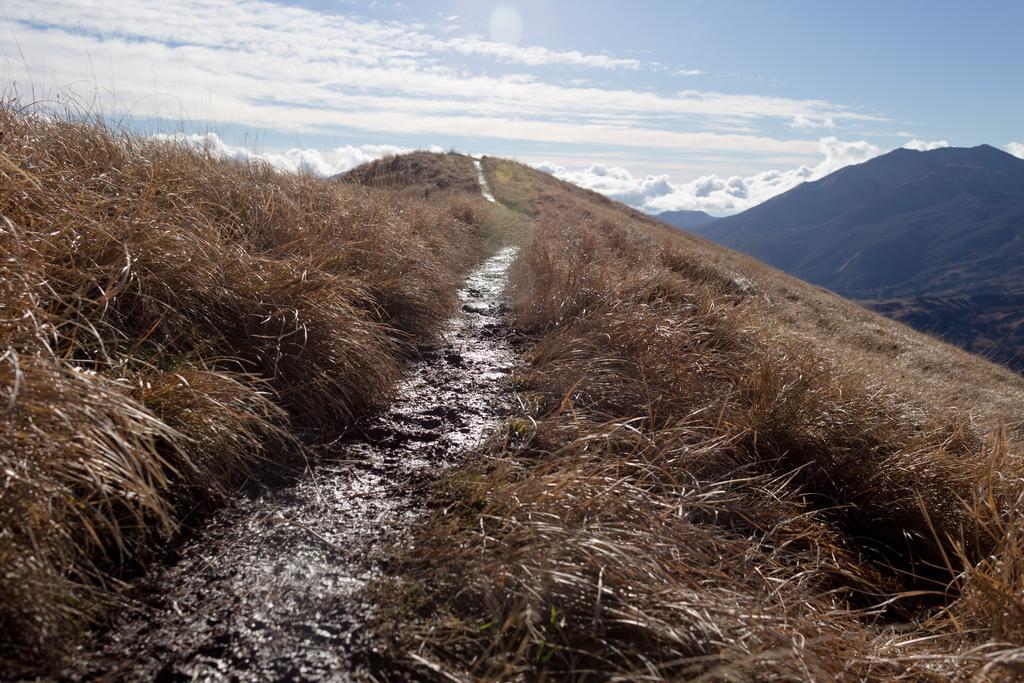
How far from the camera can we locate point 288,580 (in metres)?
2.34

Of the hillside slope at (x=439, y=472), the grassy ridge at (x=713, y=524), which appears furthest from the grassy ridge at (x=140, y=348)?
the grassy ridge at (x=713, y=524)

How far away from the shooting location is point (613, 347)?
5.28m

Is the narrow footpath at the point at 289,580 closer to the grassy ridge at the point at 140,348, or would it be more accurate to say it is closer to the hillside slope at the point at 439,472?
the hillside slope at the point at 439,472

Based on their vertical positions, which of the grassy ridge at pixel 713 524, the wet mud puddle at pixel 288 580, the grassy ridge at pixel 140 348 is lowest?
the wet mud puddle at pixel 288 580

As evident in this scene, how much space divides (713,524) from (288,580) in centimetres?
197

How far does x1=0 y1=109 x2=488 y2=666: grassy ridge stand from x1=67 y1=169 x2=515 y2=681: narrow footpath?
0.16 meters

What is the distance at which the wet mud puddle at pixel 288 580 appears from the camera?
192 cm

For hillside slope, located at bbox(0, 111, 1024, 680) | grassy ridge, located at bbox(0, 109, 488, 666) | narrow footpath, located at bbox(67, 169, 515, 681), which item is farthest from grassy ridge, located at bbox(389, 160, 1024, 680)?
grassy ridge, located at bbox(0, 109, 488, 666)

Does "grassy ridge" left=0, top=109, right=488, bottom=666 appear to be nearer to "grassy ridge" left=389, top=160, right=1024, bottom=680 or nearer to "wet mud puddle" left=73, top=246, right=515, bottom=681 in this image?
"wet mud puddle" left=73, top=246, right=515, bottom=681

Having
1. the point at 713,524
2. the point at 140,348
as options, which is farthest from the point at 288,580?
the point at 713,524

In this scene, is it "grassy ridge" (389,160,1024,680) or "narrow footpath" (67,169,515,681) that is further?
"grassy ridge" (389,160,1024,680)

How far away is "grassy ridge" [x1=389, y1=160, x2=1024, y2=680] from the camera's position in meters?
2.06

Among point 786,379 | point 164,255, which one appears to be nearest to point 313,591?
point 164,255

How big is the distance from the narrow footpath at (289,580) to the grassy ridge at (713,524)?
22cm
